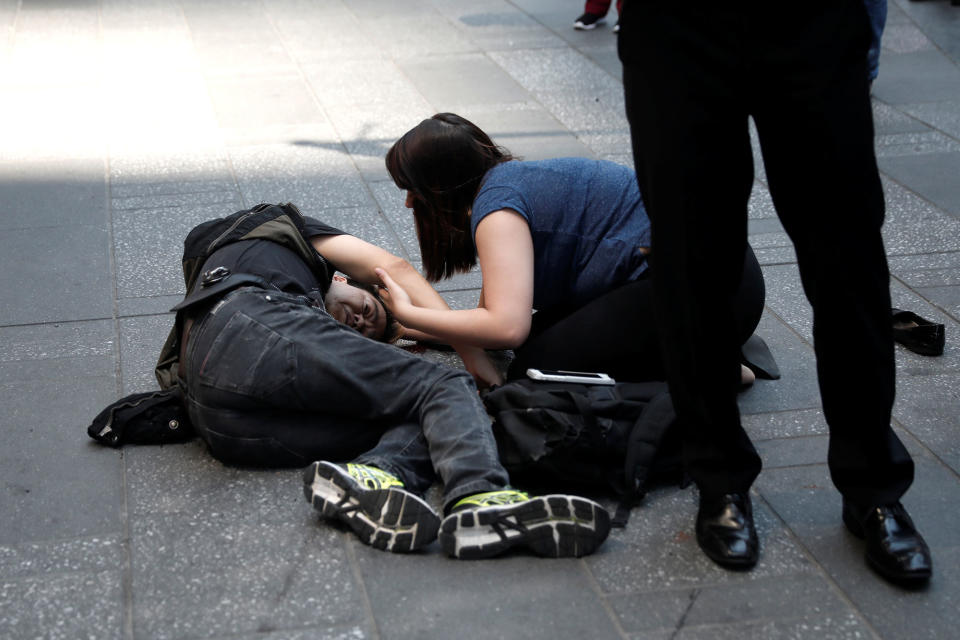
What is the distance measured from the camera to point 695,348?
2447mm

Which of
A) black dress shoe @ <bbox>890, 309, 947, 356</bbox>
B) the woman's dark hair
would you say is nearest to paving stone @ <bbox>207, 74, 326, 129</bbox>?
the woman's dark hair

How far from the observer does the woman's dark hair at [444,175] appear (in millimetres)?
3100

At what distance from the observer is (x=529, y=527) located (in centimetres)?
252

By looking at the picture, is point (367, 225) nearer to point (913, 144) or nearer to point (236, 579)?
point (236, 579)

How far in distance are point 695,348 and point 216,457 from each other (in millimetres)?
1349

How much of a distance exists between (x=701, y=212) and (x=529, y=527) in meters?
0.79

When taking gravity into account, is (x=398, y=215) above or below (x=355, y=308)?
below

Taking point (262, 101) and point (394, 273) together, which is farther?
point (262, 101)

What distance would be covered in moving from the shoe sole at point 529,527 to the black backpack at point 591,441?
0.20m

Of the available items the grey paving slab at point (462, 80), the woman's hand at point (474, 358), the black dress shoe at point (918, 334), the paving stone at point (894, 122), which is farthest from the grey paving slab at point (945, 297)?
the grey paving slab at point (462, 80)

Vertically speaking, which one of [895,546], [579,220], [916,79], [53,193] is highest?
[579,220]

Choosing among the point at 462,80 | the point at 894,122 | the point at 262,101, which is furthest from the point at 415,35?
the point at 894,122

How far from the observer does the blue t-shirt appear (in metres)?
3.10

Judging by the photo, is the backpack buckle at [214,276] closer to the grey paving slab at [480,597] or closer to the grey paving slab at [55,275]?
the grey paving slab at [480,597]
